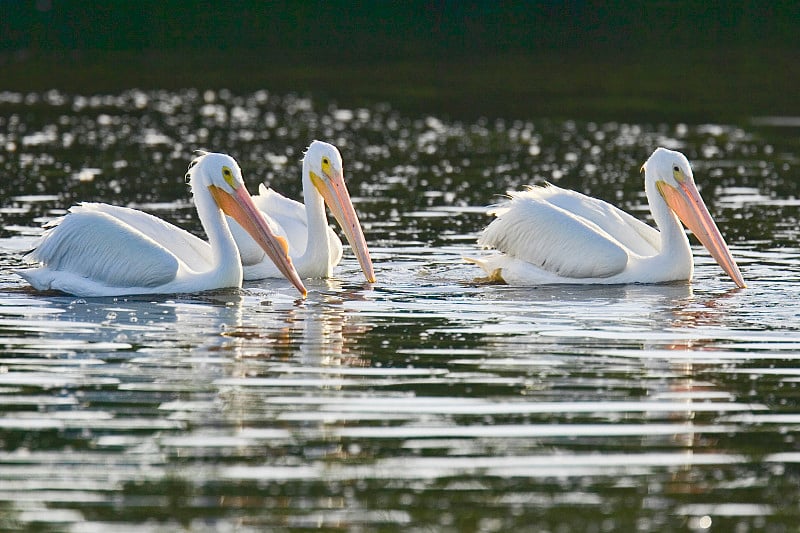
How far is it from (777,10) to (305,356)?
1265 inches

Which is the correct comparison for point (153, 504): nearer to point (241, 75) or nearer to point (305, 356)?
point (305, 356)

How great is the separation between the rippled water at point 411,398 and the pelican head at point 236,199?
0.33 meters

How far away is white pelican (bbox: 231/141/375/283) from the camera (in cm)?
1012

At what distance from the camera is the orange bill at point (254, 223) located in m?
9.41

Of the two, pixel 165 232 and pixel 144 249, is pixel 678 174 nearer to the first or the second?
pixel 165 232

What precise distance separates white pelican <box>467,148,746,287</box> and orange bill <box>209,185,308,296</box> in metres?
1.46

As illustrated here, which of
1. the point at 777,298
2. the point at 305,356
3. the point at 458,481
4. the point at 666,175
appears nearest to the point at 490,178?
the point at 666,175

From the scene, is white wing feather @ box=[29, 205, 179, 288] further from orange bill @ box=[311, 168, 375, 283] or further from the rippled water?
orange bill @ box=[311, 168, 375, 283]

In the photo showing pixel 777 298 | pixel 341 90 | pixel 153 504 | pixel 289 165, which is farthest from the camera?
pixel 341 90

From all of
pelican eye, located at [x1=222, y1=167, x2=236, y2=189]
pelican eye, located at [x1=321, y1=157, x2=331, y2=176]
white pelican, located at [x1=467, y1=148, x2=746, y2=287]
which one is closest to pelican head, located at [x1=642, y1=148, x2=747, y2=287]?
white pelican, located at [x1=467, y1=148, x2=746, y2=287]

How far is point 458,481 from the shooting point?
538 centimetres

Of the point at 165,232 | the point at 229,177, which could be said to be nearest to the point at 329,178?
the point at 229,177

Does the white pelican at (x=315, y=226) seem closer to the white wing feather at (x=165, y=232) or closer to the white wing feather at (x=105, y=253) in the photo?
the white wing feather at (x=165, y=232)

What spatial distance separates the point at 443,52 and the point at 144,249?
21073mm
